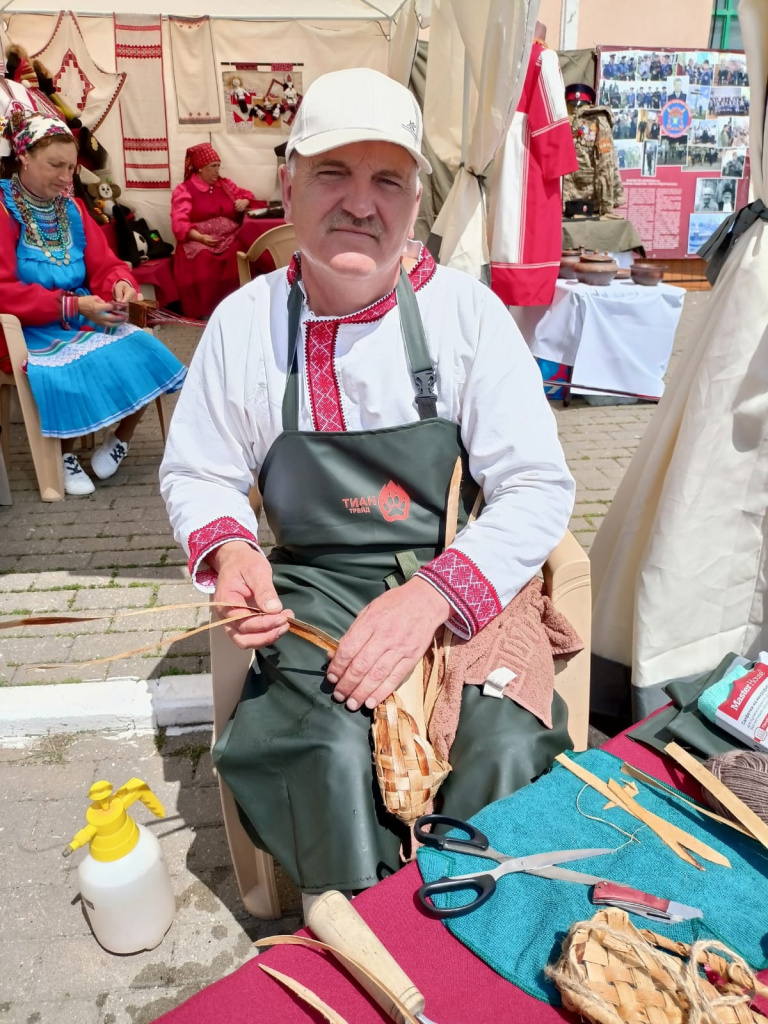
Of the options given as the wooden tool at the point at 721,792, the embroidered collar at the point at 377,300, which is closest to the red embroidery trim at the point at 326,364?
the embroidered collar at the point at 377,300

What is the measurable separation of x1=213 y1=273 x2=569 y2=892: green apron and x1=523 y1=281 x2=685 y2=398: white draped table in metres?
4.16

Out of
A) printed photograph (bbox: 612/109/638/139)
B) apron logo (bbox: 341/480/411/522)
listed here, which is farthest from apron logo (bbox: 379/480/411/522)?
printed photograph (bbox: 612/109/638/139)

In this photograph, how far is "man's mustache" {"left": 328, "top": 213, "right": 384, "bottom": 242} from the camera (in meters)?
1.66

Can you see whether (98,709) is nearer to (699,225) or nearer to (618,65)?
(618,65)

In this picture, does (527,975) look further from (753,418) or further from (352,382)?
(753,418)

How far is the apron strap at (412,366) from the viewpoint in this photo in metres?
1.77

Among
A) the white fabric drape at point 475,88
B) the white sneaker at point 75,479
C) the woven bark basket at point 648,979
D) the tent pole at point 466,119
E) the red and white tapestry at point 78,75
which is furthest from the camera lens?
the red and white tapestry at point 78,75

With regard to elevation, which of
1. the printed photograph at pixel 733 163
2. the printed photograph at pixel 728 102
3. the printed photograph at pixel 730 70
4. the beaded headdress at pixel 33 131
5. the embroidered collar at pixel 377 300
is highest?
the printed photograph at pixel 730 70

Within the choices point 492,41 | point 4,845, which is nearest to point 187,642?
point 4,845

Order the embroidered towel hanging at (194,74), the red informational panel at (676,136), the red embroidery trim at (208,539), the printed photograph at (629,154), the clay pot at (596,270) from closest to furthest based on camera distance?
the red embroidery trim at (208,539)
the clay pot at (596,270)
the embroidered towel hanging at (194,74)
the red informational panel at (676,136)
the printed photograph at (629,154)

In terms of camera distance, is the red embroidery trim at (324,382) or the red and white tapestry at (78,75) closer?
the red embroidery trim at (324,382)

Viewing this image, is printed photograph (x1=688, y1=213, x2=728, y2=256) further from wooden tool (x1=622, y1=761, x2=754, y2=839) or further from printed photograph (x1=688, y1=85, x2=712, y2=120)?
wooden tool (x1=622, y1=761, x2=754, y2=839)

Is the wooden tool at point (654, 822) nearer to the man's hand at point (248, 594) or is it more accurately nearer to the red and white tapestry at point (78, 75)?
the man's hand at point (248, 594)

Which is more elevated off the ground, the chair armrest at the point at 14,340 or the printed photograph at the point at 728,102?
the printed photograph at the point at 728,102
